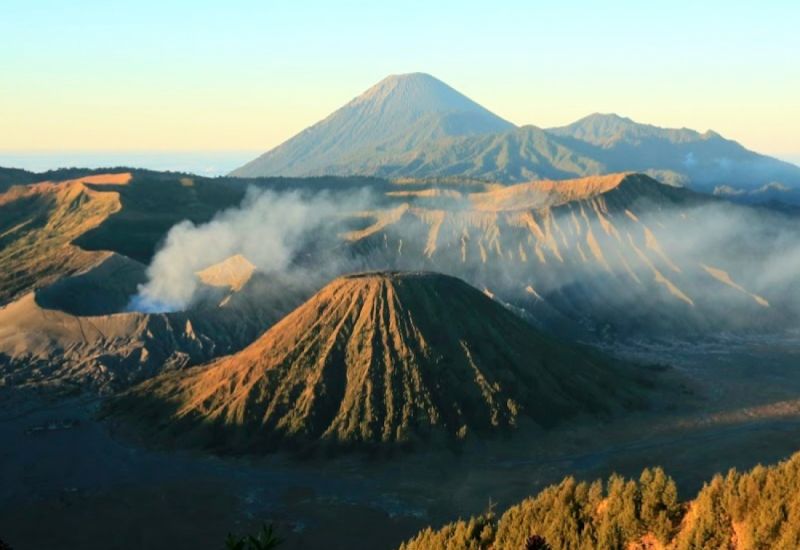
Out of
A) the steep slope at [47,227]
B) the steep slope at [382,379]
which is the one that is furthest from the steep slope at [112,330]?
the steep slope at [47,227]

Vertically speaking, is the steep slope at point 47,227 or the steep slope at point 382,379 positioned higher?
the steep slope at point 47,227

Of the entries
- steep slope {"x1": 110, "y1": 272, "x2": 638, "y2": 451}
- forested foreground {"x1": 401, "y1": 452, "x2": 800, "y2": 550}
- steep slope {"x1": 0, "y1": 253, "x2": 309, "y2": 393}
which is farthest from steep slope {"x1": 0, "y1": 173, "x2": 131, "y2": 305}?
forested foreground {"x1": 401, "y1": 452, "x2": 800, "y2": 550}

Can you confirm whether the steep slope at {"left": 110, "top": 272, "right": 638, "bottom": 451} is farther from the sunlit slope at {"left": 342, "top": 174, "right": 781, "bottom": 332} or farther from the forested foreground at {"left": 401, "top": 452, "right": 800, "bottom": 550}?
the sunlit slope at {"left": 342, "top": 174, "right": 781, "bottom": 332}

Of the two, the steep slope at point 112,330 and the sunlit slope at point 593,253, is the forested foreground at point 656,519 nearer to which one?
the steep slope at point 112,330

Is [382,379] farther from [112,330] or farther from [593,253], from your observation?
[593,253]

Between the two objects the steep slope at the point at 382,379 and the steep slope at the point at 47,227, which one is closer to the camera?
the steep slope at the point at 382,379

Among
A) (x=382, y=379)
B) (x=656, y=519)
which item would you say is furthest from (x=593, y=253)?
(x=656, y=519)

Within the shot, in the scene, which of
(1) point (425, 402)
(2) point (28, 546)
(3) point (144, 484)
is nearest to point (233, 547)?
(2) point (28, 546)
